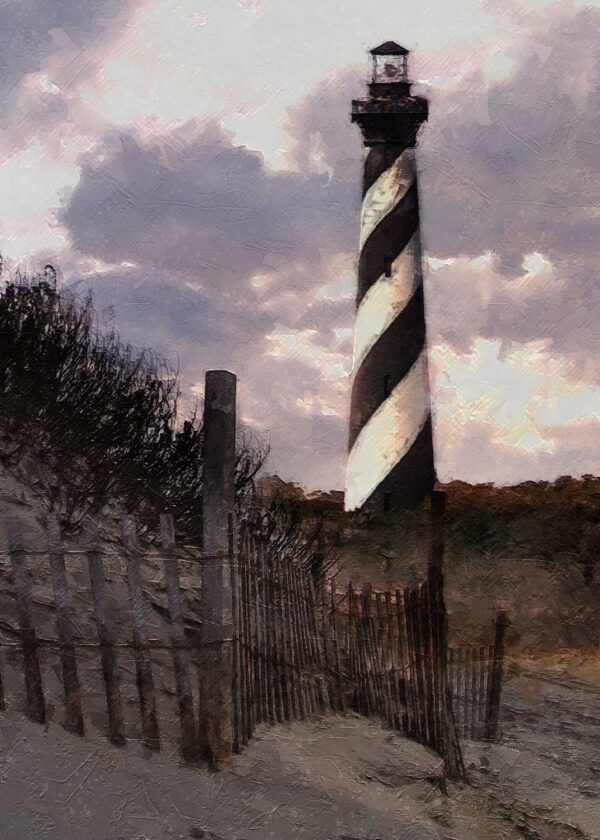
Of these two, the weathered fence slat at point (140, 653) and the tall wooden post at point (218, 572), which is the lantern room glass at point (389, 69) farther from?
the weathered fence slat at point (140, 653)

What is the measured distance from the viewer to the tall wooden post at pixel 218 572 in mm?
4723

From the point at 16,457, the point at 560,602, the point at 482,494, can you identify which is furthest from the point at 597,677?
the point at 16,457

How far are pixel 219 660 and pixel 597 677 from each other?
7.12 metres

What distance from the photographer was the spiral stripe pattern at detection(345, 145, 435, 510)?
11414 mm

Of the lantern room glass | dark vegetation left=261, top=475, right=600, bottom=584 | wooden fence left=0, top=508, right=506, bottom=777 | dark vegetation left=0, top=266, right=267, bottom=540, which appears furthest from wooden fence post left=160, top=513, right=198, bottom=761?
the lantern room glass

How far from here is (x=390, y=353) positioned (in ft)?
38.0

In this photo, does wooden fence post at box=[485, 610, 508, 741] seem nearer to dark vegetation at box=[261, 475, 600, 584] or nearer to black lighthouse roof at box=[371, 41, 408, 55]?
dark vegetation at box=[261, 475, 600, 584]

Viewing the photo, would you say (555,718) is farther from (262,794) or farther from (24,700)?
(24,700)

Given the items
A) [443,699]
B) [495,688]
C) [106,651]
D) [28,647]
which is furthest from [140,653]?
[495,688]

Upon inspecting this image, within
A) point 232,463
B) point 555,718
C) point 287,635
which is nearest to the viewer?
point 232,463

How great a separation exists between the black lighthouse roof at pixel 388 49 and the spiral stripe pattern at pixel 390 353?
1368mm

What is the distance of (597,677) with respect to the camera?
10.6m

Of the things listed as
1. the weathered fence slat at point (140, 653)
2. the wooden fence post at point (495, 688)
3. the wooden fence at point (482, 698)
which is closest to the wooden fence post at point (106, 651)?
the weathered fence slat at point (140, 653)

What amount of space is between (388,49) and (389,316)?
12.2 feet
